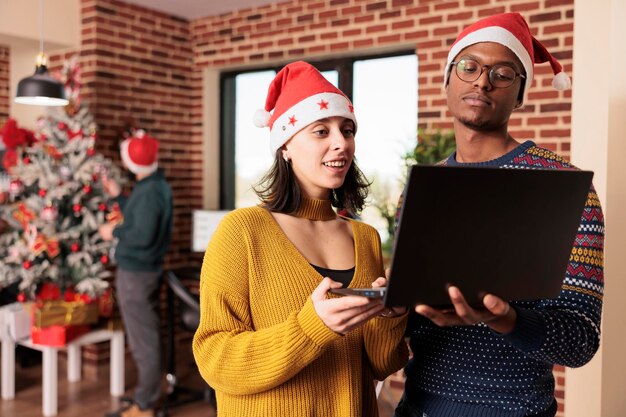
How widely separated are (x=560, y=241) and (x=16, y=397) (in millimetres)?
4245

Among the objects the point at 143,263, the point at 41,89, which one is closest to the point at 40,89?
the point at 41,89

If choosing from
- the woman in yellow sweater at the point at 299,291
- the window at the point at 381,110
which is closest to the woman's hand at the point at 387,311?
the woman in yellow sweater at the point at 299,291

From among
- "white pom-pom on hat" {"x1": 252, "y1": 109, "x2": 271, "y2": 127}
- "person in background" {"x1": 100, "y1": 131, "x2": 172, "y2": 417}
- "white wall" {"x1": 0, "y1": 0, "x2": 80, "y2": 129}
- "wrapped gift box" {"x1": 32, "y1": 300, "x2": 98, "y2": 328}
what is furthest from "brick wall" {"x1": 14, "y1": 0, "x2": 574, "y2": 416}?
"white pom-pom on hat" {"x1": 252, "y1": 109, "x2": 271, "y2": 127}

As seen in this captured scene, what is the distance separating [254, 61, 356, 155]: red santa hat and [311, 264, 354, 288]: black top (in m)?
0.35

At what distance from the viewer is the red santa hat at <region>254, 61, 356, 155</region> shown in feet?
5.11

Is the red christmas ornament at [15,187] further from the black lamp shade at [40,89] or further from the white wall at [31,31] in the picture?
the white wall at [31,31]

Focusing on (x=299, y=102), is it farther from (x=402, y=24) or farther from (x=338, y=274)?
Answer: (x=402, y=24)

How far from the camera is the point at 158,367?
398cm

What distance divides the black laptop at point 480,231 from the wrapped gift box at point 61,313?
3589mm

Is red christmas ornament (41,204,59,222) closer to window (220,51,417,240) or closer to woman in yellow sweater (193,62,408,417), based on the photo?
window (220,51,417,240)

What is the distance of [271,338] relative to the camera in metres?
1.33

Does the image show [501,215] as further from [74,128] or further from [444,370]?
[74,128]

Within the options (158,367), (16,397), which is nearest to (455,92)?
(158,367)

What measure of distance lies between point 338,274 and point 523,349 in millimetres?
498
